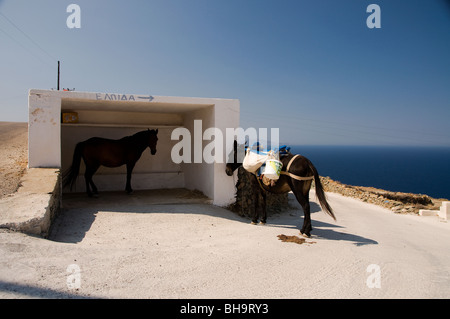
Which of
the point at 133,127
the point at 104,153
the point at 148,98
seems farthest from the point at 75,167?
the point at 148,98

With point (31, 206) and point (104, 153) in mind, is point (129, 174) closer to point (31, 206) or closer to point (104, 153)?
point (104, 153)

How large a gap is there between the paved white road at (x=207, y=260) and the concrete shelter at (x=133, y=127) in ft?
5.07

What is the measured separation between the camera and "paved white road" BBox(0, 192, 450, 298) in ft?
11.9

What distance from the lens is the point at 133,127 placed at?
10.8 meters

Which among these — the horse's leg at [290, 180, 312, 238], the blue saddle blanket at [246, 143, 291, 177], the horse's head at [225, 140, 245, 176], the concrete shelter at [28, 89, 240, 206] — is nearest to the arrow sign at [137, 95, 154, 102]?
the concrete shelter at [28, 89, 240, 206]

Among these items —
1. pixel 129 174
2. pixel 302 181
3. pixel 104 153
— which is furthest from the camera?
pixel 129 174

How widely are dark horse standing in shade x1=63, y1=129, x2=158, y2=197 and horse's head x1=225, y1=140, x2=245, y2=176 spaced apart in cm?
246

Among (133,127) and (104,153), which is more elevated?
(133,127)

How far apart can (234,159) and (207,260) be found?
4.09m

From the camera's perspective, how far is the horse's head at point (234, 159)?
27.3ft

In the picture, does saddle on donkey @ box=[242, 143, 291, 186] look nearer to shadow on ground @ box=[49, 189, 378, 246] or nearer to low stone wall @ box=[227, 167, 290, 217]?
shadow on ground @ box=[49, 189, 378, 246]

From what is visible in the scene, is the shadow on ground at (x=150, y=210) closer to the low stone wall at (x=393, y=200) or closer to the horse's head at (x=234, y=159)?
the horse's head at (x=234, y=159)
